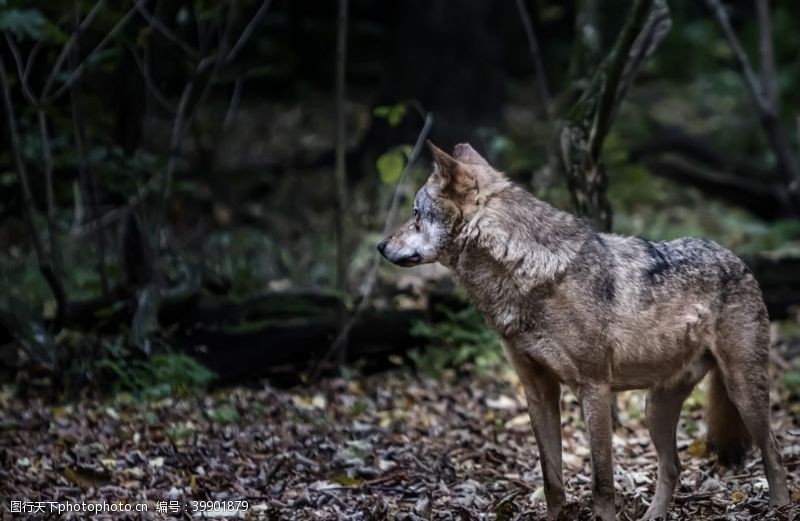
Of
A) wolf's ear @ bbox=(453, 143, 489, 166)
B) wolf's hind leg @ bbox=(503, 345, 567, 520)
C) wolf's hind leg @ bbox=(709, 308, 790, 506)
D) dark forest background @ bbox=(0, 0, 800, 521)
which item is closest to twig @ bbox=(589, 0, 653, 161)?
dark forest background @ bbox=(0, 0, 800, 521)

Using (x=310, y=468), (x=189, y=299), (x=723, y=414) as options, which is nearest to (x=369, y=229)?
(x=189, y=299)

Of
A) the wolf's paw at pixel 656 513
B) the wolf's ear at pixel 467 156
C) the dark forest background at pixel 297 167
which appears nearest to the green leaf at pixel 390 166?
the dark forest background at pixel 297 167

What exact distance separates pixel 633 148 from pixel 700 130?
260cm

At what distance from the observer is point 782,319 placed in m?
11.0

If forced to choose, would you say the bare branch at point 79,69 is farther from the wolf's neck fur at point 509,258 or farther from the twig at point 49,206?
the wolf's neck fur at point 509,258

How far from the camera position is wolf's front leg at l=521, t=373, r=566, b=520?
6.20 metres

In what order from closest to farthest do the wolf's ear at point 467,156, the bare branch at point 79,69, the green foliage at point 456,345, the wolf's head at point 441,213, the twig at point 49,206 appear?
the wolf's head at point 441,213
the wolf's ear at point 467,156
the bare branch at point 79,69
the twig at point 49,206
the green foliage at point 456,345

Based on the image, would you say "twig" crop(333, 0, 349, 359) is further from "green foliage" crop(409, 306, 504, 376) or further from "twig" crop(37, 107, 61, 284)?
"twig" crop(37, 107, 61, 284)

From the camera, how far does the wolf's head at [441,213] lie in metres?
6.07

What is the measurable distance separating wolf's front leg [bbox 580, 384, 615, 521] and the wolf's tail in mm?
1021

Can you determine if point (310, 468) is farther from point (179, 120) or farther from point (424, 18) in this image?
point (424, 18)

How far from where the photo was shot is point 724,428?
666 cm

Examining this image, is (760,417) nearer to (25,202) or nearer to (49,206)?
(49,206)

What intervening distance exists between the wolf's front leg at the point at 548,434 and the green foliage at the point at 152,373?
3587mm
